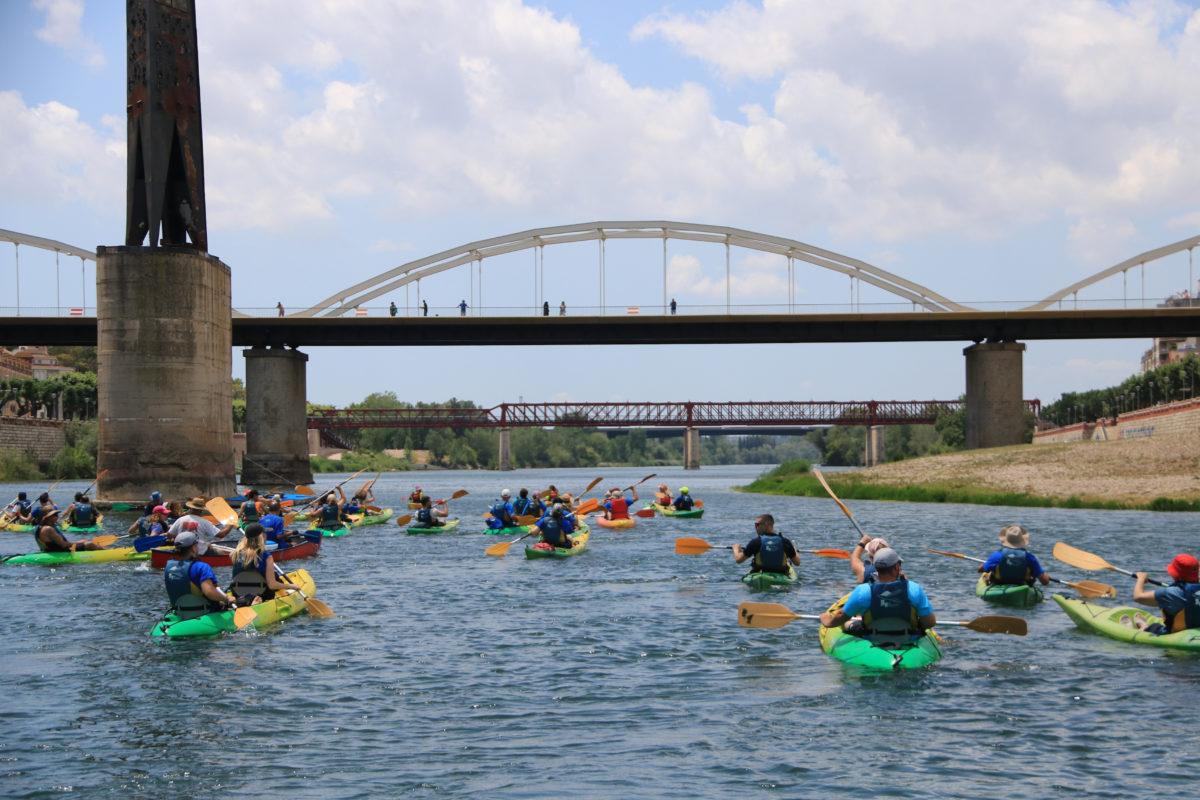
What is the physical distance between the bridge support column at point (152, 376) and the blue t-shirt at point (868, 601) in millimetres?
33174

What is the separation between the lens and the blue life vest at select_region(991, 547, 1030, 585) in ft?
65.0

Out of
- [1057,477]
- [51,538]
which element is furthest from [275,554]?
[1057,477]

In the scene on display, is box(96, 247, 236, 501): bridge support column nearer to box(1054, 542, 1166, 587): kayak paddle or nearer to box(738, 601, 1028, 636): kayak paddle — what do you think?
box(738, 601, 1028, 636): kayak paddle

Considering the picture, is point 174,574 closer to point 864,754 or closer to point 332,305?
point 864,754

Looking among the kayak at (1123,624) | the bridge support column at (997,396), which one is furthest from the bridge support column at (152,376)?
the bridge support column at (997,396)

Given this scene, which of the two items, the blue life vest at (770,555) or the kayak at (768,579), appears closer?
the blue life vest at (770,555)

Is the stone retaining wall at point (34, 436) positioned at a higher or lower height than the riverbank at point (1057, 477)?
higher

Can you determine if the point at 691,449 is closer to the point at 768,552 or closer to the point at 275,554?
the point at 275,554

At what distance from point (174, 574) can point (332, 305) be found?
62.5 metres

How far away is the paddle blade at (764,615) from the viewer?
16.2 meters

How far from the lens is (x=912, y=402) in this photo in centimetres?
15875

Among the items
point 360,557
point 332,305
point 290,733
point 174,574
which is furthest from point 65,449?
point 290,733

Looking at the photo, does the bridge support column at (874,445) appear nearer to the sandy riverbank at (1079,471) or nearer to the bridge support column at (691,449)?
the bridge support column at (691,449)

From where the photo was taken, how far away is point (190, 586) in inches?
675
